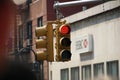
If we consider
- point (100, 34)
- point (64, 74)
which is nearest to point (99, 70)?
point (100, 34)

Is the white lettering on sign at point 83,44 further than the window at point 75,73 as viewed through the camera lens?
No

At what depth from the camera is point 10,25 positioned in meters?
2.96

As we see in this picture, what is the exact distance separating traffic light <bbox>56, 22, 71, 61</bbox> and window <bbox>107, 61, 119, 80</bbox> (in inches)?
352

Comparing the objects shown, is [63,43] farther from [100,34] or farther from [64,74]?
[64,74]

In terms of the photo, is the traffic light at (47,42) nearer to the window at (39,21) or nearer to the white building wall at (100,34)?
the white building wall at (100,34)

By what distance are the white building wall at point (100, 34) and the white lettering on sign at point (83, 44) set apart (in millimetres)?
220

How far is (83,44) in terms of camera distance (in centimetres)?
2552

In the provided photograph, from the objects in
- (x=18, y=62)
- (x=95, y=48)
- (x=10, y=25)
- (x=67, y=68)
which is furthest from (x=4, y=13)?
(x=67, y=68)

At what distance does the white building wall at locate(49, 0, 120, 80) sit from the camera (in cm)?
2155

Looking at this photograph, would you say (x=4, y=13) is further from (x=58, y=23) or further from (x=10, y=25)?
(x=58, y=23)

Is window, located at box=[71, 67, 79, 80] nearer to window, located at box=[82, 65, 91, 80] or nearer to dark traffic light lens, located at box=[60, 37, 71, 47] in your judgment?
window, located at box=[82, 65, 91, 80]

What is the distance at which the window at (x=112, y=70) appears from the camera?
2170 centimetres

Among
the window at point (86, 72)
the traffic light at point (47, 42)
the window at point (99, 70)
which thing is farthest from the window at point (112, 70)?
the traffic light at point (47, 42)

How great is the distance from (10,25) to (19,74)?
0.36 metres
